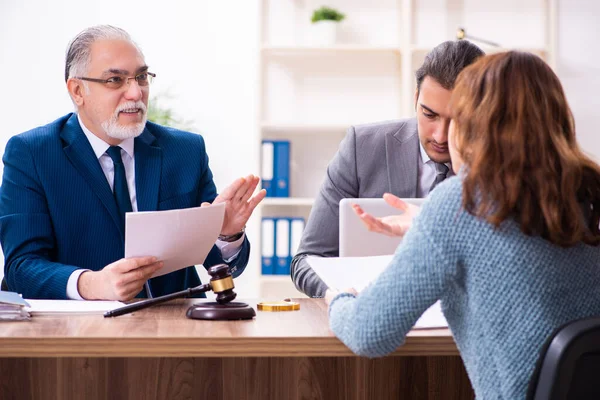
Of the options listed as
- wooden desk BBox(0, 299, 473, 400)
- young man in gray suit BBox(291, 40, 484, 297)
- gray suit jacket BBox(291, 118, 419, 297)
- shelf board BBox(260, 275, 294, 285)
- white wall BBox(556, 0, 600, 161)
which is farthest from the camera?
white wall BBox(556, 0, 600, 161)

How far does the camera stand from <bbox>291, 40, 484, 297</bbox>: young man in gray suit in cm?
233

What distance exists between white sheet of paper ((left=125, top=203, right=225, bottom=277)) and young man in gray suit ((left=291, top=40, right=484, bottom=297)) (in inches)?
22.6

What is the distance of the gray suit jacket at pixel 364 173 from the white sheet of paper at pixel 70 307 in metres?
0.81

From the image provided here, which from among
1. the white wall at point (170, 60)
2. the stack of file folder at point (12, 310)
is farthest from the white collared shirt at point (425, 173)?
the white wall at point (170, 60)

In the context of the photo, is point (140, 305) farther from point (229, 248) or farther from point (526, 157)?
point (526, 157)

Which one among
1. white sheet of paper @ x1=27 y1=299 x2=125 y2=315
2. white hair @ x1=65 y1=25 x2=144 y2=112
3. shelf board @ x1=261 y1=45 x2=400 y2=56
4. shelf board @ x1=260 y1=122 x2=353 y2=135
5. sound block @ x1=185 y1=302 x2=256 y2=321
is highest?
shelf board @ x1=261 y1=45 x2=400 y2=56

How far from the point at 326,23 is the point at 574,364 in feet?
10.9

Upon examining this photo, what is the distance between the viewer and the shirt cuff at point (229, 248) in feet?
7.49

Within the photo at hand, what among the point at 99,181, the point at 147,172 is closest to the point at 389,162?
the point at 147,172

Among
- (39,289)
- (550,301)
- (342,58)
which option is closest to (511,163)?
(550,301)

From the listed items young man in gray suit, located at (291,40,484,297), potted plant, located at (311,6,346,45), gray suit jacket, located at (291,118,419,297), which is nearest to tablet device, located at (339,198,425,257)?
young man in gray suit, located at (291,40,484,297)

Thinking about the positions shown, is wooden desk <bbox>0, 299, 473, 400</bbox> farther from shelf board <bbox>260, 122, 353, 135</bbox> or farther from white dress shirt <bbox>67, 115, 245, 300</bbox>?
shelf board <bbox>260, 122, 353, 135</bbox>

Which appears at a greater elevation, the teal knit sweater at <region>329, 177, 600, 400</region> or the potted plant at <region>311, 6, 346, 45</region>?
the potted plant at <region>311, 6, 346, 45</region>

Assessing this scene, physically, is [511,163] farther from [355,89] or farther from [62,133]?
[355,89]
